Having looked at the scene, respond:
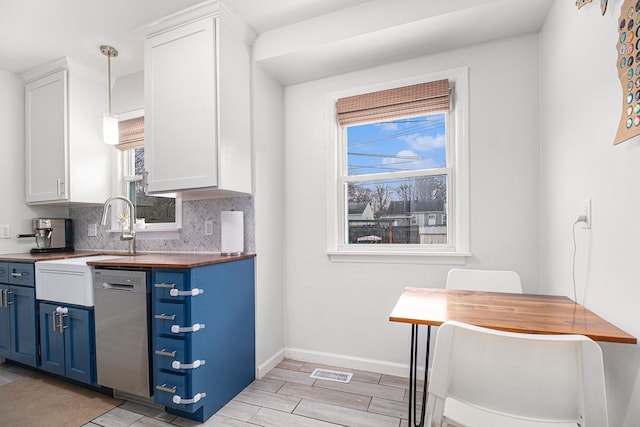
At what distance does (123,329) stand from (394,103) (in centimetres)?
242

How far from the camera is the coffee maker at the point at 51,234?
2.91 meters

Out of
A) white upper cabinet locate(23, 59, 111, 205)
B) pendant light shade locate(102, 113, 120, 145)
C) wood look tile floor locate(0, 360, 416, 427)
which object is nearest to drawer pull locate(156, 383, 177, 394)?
wood look tile floor locate(0, 360, 416, 427)

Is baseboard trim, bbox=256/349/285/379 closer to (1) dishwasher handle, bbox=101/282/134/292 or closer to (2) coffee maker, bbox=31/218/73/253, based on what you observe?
(1) dishwasher handle, bbox=101/282/134/292

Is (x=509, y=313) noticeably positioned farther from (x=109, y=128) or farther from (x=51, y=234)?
(x=51, y=234)

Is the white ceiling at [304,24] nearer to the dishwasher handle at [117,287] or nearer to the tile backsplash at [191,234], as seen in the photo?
the tile backsplash at [191,234]

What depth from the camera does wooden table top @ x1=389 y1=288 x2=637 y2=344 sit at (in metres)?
1.07

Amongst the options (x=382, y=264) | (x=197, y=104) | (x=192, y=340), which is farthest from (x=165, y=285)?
(x=382, y=264)

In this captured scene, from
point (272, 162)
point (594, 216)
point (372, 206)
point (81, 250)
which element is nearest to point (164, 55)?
point (272, 162)

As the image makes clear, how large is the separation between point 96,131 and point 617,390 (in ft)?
13.2

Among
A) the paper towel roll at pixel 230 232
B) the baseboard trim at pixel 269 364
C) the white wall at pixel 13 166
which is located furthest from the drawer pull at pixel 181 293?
the white wall at pixel 13 166

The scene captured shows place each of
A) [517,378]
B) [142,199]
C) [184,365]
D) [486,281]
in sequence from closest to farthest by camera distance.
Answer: [517,378]
[184,365]
[486,281]
[142,199]

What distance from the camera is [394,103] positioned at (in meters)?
2.34

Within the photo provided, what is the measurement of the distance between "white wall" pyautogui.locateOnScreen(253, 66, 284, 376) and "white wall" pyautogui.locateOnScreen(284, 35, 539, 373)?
0.09 meters

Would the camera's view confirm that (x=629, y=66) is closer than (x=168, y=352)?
Yes
